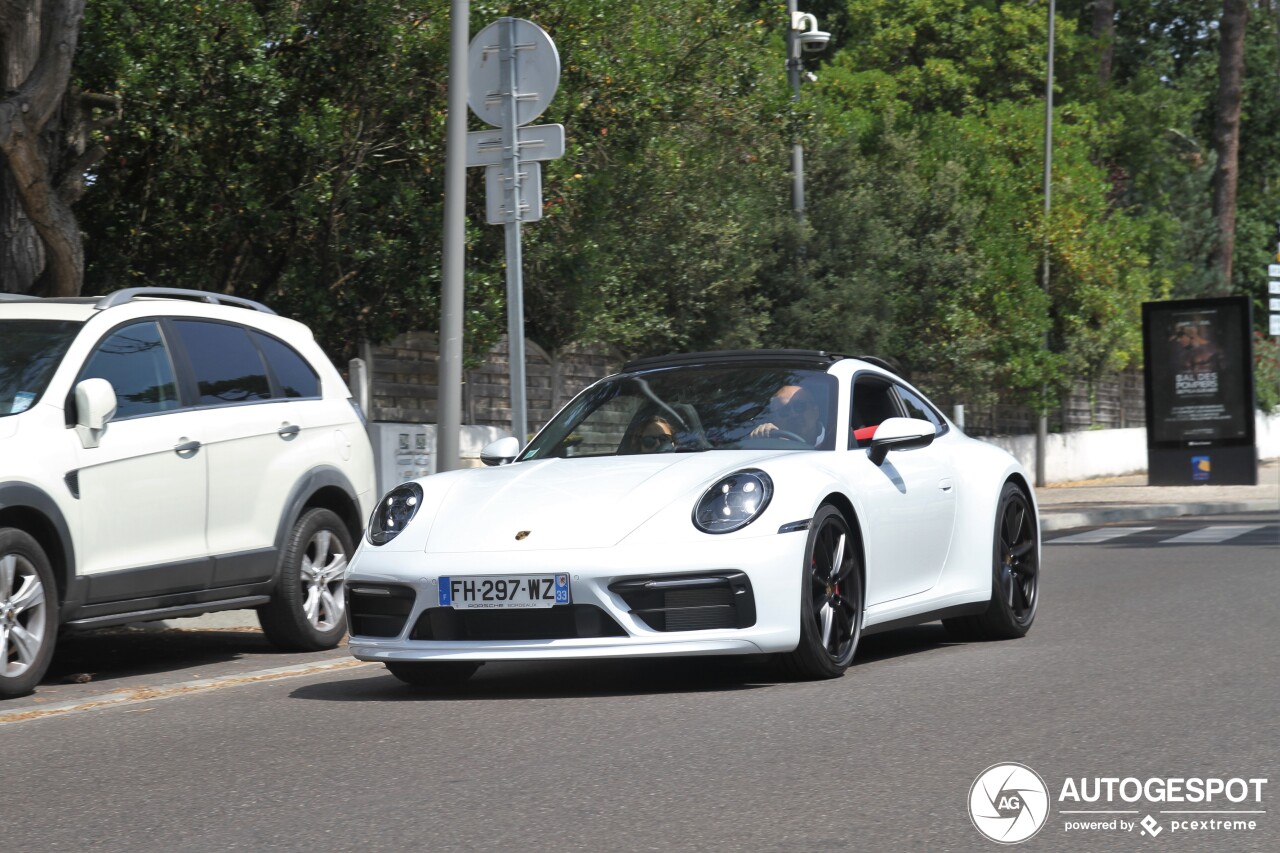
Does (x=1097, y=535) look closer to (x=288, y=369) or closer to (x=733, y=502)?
(x=288, y=369)

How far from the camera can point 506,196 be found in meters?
11.8

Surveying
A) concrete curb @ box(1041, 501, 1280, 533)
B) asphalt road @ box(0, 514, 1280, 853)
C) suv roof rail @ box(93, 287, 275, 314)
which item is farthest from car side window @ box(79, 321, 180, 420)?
concrete curb @ box(1041, 501, 1280, 533)

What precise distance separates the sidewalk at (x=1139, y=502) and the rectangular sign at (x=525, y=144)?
11830 millimetres

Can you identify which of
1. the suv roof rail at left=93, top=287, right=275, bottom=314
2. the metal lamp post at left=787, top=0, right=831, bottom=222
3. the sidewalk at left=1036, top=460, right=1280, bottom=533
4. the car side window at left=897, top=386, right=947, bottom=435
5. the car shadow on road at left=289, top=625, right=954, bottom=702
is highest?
the metal lamp post at left=787, top=0, right=831, bottom=222

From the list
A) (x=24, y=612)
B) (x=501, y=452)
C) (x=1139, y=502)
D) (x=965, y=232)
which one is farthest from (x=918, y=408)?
(x=965, y=232)

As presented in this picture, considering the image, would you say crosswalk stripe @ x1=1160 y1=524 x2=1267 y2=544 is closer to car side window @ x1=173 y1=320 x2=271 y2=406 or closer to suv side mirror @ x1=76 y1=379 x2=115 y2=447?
car side window @ x1=173 y1=320 x2=271 y2=406

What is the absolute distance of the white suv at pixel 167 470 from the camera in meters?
7.89

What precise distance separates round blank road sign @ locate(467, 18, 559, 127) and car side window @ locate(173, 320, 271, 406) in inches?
117

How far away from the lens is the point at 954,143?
32.9m

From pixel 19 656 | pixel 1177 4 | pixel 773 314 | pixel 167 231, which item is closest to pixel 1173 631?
pixel 19 656

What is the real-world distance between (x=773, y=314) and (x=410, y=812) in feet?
72.0

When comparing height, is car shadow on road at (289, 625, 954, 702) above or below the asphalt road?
below

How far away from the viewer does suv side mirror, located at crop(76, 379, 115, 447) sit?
808 cm

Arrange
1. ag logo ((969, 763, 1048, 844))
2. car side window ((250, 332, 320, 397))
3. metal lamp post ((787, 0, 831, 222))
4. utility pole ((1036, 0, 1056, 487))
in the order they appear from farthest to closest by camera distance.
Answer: utility pole ((1036, 0, 1056, 487)) < metal lamp post ((787, 0, 831, 222)) < car side window ((250, 332, 320, 397)) < ag logo ((969, 763, 1048, 844))
